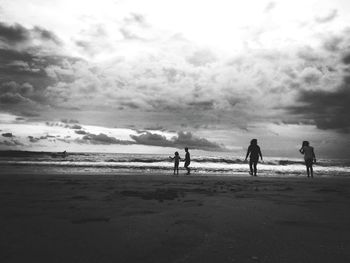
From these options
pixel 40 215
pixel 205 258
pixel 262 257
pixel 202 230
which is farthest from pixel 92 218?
pixel 262 257

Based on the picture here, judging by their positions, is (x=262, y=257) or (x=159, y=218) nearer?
(x=262, y=257)

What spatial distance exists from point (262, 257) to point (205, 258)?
0.57m

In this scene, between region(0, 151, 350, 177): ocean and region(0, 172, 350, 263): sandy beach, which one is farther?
region(0, 151, 350, 177): ocean

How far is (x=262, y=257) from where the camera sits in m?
3.08

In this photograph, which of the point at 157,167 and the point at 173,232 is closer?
the point at 173,232

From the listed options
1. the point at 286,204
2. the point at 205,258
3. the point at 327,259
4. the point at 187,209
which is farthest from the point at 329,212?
the point at 205,258

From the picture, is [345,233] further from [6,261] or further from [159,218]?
[6,261]

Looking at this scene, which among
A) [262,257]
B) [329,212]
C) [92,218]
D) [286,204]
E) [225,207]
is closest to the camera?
[262,257]

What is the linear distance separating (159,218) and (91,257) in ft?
6.75

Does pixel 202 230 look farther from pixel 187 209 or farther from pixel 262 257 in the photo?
pixel 187 209

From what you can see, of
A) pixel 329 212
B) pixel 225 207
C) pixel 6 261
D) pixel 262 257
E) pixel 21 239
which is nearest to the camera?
pixel 6 261

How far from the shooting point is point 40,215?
17.1 ft

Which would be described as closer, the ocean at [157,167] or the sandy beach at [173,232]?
the sandy beach at [173,232]

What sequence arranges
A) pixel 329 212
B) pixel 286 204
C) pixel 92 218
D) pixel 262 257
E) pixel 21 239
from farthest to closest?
pixel 286 204, pixel 329 212, pixel 92 218, pixel 21 239, pixel 262 257
